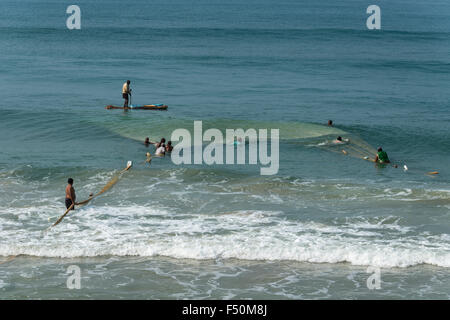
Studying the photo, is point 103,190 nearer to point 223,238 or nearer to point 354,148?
point 223,238

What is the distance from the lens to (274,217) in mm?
17531

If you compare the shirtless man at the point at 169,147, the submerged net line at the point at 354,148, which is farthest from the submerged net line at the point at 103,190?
the submerged net line at the point at 354,148

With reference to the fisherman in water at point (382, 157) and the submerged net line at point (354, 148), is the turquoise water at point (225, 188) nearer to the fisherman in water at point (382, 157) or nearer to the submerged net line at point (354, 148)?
the submerged net line at point (354, 148)

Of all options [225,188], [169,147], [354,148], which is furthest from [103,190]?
[354,148]

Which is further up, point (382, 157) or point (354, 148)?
point (354, 148)

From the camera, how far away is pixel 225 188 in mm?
20844

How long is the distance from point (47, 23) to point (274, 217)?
86.3 m

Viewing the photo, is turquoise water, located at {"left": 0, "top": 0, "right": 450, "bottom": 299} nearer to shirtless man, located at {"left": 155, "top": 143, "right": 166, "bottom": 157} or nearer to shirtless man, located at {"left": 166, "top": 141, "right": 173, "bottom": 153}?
shirtless man, located at {"left": 155, "top": 143, "right": 166, "bottom": 157}

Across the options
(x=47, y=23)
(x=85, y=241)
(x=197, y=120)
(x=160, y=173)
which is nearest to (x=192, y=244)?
(x=85, y=241)

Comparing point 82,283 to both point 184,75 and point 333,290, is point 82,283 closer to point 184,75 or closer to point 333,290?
point 333,290

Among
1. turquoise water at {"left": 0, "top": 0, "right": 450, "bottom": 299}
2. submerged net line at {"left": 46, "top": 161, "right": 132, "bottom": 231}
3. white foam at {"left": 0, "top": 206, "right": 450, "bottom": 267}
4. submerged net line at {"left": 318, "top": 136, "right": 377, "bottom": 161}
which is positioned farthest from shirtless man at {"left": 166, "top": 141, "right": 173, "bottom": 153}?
white foam at {"left": 0, "top": 206, "right": 450, "bottom": 267}

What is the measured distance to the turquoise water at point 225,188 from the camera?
13453mm

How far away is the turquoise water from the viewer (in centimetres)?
1345
